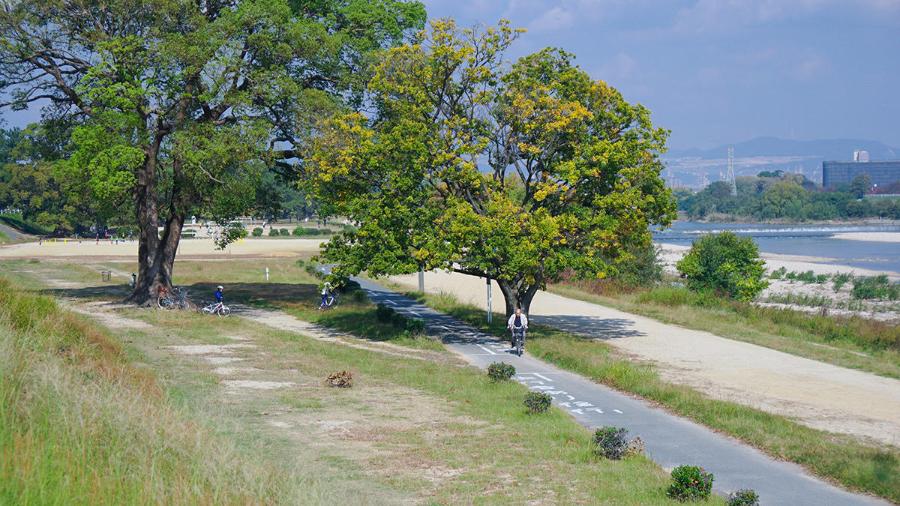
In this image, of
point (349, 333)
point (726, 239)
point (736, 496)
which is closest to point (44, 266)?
point (349, 333)

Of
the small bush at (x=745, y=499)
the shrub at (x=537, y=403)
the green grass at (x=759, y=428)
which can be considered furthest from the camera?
the shrub at (x=537, y=403)

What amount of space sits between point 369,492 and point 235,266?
60.2 meters

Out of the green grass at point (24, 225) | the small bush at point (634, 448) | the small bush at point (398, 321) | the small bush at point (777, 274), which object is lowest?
the small bush at point (777, 274)

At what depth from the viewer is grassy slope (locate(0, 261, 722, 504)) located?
877 cm

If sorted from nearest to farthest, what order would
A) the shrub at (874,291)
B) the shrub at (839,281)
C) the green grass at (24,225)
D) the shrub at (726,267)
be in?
the shrub at (726,267) < the shrub at (874,291) < the shrub at (839,281) < the green grass at (24,225)

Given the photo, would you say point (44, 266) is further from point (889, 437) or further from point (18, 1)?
point (889, 437)

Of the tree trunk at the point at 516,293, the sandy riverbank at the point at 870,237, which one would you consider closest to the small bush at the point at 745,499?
the tree trunk at the point at 516,293

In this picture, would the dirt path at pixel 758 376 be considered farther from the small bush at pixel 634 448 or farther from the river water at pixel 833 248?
the river water at pixel 833 248

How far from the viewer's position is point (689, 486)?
12297 millimetres

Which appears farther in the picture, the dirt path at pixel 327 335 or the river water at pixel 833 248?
the river water at pixel 833 248

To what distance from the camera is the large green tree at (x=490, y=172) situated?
29.8 metres

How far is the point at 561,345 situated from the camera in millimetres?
29891

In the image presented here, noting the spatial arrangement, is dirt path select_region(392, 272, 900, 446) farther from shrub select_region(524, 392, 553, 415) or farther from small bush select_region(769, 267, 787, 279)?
small bush select_region(769, 267, 787, 279)

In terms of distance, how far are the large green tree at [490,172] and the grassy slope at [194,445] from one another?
7183 mm
